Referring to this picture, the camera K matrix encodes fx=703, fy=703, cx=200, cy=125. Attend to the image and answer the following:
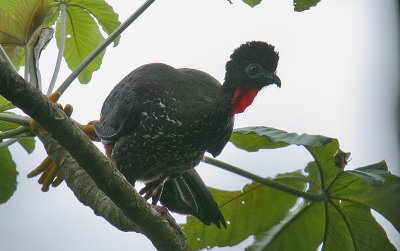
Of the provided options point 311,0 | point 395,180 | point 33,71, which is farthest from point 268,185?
point 33,71

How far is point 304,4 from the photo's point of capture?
3.62 metres

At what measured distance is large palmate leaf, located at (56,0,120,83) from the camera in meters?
4.12

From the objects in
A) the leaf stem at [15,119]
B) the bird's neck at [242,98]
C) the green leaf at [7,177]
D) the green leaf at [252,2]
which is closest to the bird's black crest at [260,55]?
the bird's neck at [242,98]

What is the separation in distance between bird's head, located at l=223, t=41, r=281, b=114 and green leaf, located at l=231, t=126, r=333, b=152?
20cm

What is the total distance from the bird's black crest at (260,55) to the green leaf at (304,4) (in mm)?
282

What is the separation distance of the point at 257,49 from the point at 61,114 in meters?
1.51

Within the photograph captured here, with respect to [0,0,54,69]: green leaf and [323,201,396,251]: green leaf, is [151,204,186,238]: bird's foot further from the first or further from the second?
[0,0,54,69]: green leaf

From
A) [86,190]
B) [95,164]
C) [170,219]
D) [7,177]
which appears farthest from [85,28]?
[95,164]

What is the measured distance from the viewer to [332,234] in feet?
12.3

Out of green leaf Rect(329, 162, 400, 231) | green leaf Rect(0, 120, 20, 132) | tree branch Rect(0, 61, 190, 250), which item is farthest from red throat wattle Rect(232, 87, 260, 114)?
green leaf Rect(0, 120, 20, 132)

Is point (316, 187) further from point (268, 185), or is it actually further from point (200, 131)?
point (200, 131)

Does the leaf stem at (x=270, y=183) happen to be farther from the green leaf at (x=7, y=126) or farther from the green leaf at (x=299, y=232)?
the green leaf at (x=7, y=126)

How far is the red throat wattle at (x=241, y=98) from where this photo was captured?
3.76m

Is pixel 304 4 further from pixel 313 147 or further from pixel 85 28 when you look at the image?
pixel 85 28
